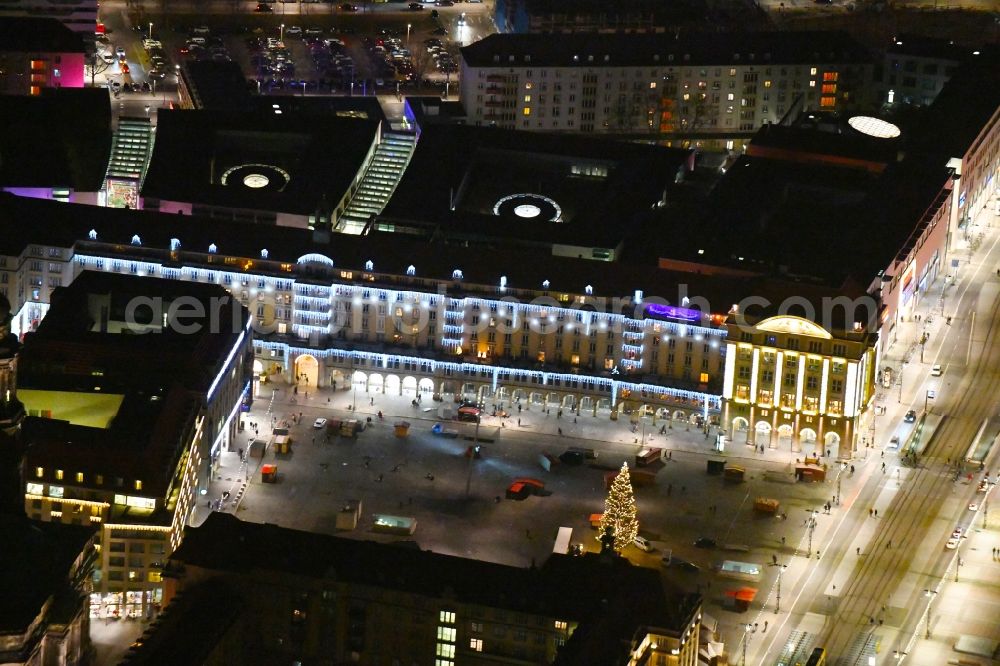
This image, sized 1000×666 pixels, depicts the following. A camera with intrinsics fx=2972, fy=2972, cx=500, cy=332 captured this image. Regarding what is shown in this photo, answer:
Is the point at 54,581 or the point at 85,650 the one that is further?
the point at 85,650

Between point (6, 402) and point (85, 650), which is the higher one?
point (6, 402)

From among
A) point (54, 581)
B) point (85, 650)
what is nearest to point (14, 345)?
point (54, 581)

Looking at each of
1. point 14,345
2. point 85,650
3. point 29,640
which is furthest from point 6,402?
point 85,650

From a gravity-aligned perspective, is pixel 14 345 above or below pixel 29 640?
above

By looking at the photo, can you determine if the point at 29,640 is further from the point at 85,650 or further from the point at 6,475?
the point at 85,650

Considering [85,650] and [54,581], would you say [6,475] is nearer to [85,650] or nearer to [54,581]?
[54,581]

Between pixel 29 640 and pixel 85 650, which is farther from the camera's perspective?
pixel 85 650
